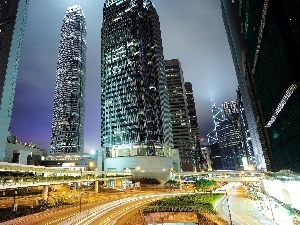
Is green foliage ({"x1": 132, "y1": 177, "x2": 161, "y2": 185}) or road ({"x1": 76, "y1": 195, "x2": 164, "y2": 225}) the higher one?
green foliage ({"x1": 132, "y1": 177, "x2": 161, "y2": 185})

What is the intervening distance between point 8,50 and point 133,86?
7798cm

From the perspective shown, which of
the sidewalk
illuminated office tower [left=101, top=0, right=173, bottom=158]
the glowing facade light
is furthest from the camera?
illuminated office tower [left=101, top=0, right=173, bottom=158]

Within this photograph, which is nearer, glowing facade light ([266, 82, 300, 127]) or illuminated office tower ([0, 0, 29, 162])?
glowing facade light ([266, 82, 300, 127])

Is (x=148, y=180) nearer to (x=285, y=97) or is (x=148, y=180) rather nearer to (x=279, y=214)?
(x=279, y=214)

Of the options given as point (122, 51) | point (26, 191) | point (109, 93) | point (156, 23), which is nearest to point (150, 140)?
point (109, 93)

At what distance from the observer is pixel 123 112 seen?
168750mm

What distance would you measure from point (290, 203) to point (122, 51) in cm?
15053

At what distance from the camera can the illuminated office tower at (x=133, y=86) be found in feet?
536

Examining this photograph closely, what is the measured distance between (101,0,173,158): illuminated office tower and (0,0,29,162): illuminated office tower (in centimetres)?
6316

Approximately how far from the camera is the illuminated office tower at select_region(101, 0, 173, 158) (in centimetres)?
16325

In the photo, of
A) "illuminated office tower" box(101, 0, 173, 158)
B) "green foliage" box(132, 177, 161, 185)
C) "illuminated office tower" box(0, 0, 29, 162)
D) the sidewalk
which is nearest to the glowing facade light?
the sidewalk

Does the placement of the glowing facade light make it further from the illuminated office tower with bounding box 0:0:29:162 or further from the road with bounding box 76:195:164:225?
the illuminated office tower with bounding box 0:0:29:162

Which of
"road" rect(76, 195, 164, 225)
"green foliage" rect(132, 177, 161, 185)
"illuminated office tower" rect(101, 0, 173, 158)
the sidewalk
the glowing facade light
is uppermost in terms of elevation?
"illuminated office tower" rect(101, 0, 173, 158)

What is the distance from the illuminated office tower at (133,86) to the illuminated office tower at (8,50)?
207 feet
